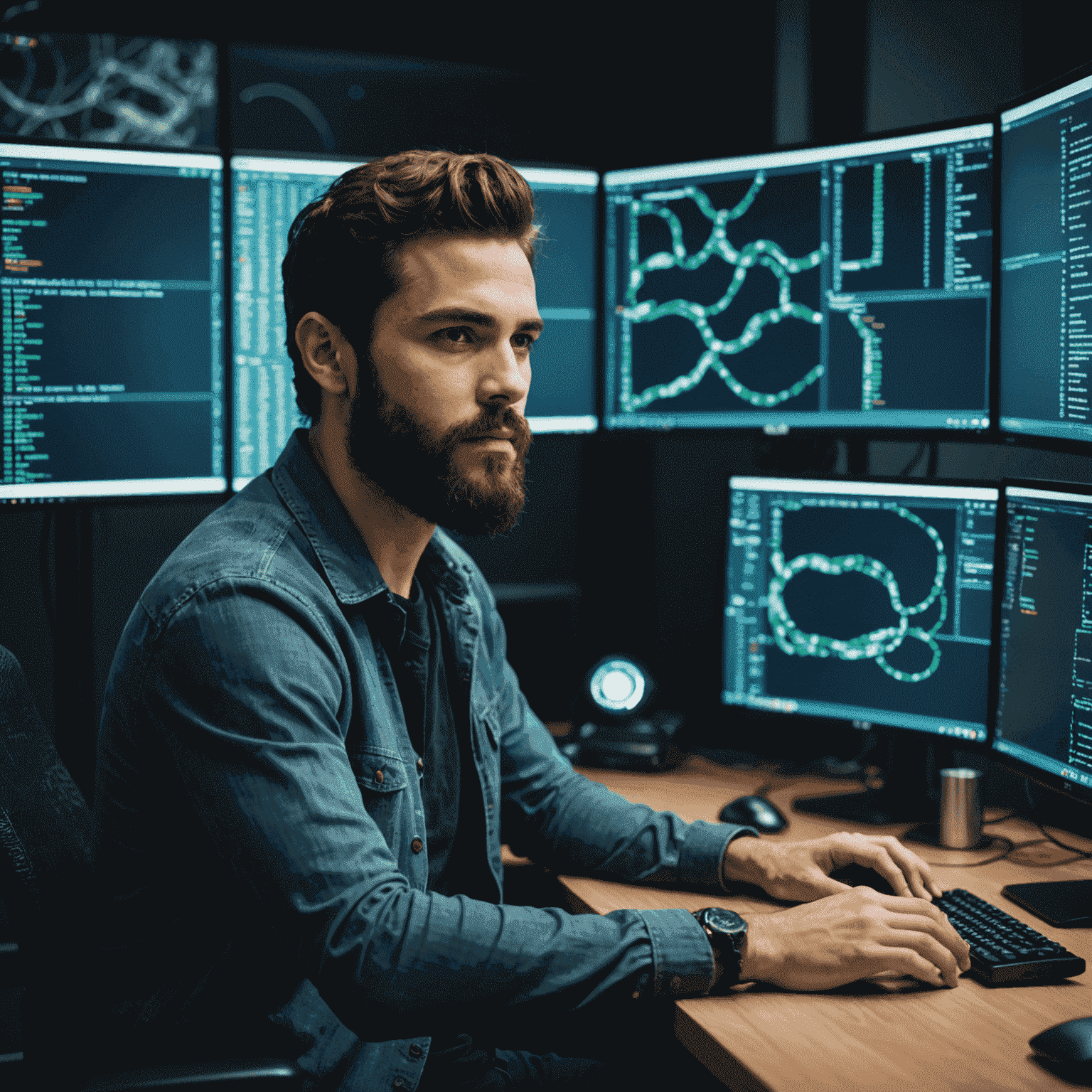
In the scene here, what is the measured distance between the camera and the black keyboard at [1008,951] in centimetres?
111

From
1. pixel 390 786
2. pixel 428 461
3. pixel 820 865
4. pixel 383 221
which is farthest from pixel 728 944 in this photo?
pixel 383 221

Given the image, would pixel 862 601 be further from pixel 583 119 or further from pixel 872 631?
pixel 583 119

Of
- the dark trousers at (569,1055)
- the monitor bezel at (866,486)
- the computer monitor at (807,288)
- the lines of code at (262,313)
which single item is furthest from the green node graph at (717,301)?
the dark trousers at (569,1055)

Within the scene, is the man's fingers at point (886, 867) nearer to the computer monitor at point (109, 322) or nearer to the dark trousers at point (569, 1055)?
the dark trousers at point (569, 1055)

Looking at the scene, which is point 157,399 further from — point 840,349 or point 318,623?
point 840,349

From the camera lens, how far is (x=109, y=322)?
1689 mm

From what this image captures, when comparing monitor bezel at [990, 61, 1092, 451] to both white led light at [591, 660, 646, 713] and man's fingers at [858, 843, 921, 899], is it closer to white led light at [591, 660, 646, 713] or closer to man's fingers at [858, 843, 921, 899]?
man's fingers at [858, 843, 921, 899]

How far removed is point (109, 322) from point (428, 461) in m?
0.69

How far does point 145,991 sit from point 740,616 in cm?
102

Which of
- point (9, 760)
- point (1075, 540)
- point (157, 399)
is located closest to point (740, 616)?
point (1075, 540)

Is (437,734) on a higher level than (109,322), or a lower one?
lower

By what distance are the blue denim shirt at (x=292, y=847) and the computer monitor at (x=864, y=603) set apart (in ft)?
2.14

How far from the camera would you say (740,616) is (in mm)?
1800

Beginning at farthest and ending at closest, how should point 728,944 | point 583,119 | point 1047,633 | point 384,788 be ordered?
point 583,119 < point 1047,633 < point 384,788 < point 728,944
